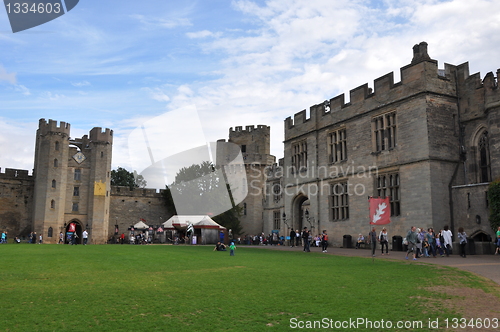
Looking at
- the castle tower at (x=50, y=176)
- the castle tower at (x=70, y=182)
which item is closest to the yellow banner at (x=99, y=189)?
the castle tower at (x=70, y=182)

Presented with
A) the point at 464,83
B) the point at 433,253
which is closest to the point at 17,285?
the point at 433,253

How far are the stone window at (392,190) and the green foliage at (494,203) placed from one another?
5003mm

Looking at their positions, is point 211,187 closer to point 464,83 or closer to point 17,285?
point 464,83

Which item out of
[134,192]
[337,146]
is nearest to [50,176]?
[134,192]

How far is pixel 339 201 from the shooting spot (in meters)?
29.5

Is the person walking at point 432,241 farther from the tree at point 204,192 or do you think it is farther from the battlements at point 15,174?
the battlements at point 15,174

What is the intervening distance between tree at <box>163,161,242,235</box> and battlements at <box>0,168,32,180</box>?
17.1 meters

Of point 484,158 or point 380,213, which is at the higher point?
point 484,158

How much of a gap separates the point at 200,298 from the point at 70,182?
161 ft

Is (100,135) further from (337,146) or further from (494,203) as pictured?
(494,203)

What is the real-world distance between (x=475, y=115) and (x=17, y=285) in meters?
22.7

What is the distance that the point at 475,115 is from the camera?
23.6 m

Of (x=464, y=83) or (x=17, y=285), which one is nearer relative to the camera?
(x=17, y=285)

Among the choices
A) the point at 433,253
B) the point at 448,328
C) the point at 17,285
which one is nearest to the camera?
the point at 448,328
